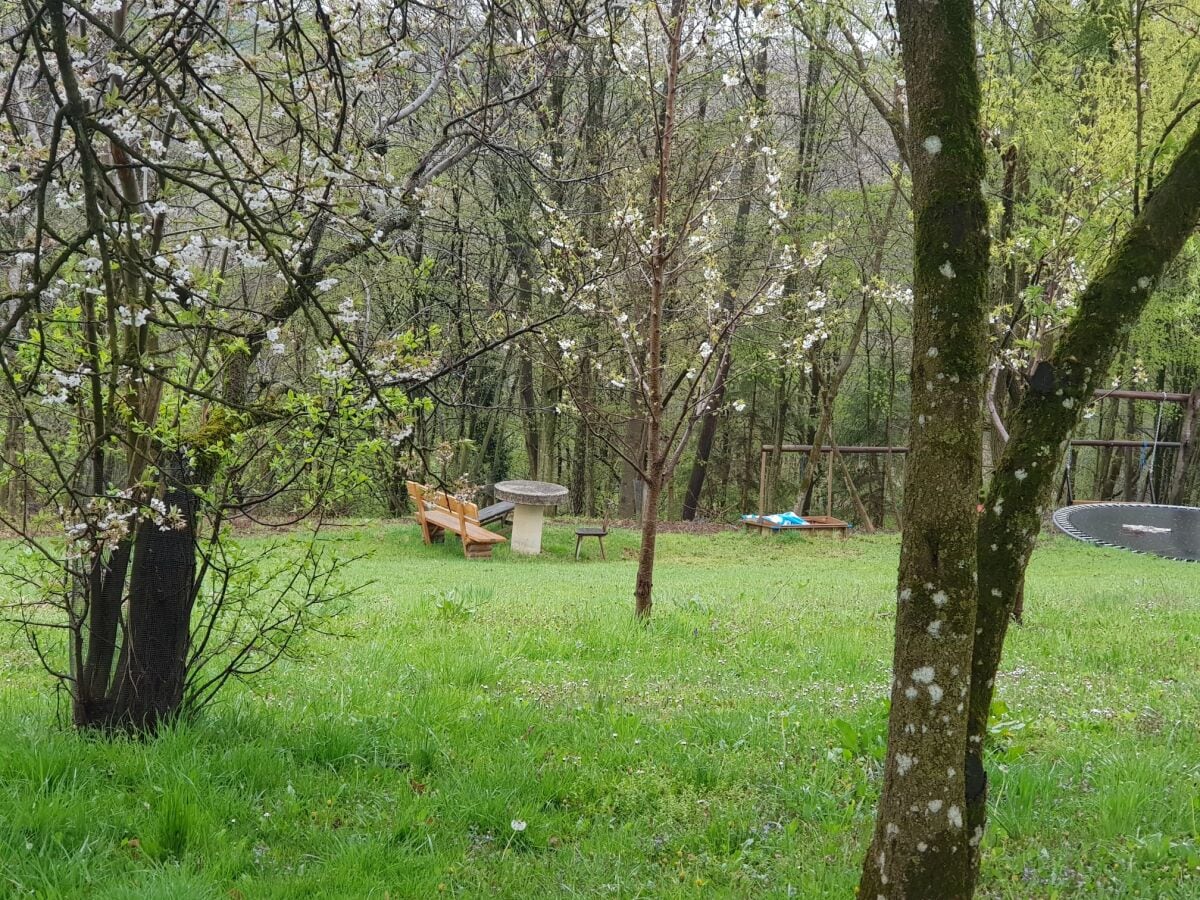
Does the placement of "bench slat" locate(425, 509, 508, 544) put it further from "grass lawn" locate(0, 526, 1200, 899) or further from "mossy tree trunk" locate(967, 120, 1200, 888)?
"mossy tree trunk" locate(967, 120, 1200, 888)

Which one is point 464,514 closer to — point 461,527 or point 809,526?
point 461,527

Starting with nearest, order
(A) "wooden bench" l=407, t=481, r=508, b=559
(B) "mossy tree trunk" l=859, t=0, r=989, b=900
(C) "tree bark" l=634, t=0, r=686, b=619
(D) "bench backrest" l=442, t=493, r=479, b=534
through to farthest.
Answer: (B) "mossy tree trunk" l=859, t=0, r=989, b=900, (C) "tree bark" l=634, t=0, r=686, b=619, (D) "bench backrest" l=442, t=493, r=479, b=534, (A) "wooden bench" l=407, t=481, r=508, b=559

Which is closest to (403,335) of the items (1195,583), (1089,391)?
(1089,391)

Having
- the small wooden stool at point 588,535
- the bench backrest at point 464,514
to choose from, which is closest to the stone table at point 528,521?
the bench backrest at point 464,514

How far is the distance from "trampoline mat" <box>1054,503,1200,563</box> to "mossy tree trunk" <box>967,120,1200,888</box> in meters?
5.20

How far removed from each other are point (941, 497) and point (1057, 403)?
2.25ft

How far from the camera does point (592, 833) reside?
11.4 ft

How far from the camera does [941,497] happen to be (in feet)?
7.20

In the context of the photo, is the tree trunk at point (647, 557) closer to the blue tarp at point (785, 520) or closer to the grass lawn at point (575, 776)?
the grass lawn at point (575, 776)

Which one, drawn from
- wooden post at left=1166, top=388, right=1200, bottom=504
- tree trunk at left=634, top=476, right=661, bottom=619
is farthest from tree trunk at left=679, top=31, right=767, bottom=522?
wooden post at left=1166, top=388, right=1200, bottom=504

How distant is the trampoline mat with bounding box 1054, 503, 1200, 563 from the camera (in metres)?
7.34

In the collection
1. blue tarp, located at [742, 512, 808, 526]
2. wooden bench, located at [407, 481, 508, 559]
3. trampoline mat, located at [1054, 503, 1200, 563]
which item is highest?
trampoline mat, located at [1054, 503, 1200, 563]

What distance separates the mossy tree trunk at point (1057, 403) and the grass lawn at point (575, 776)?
1150 mm

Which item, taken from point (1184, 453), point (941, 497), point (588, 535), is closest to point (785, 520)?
point (588, 535)
